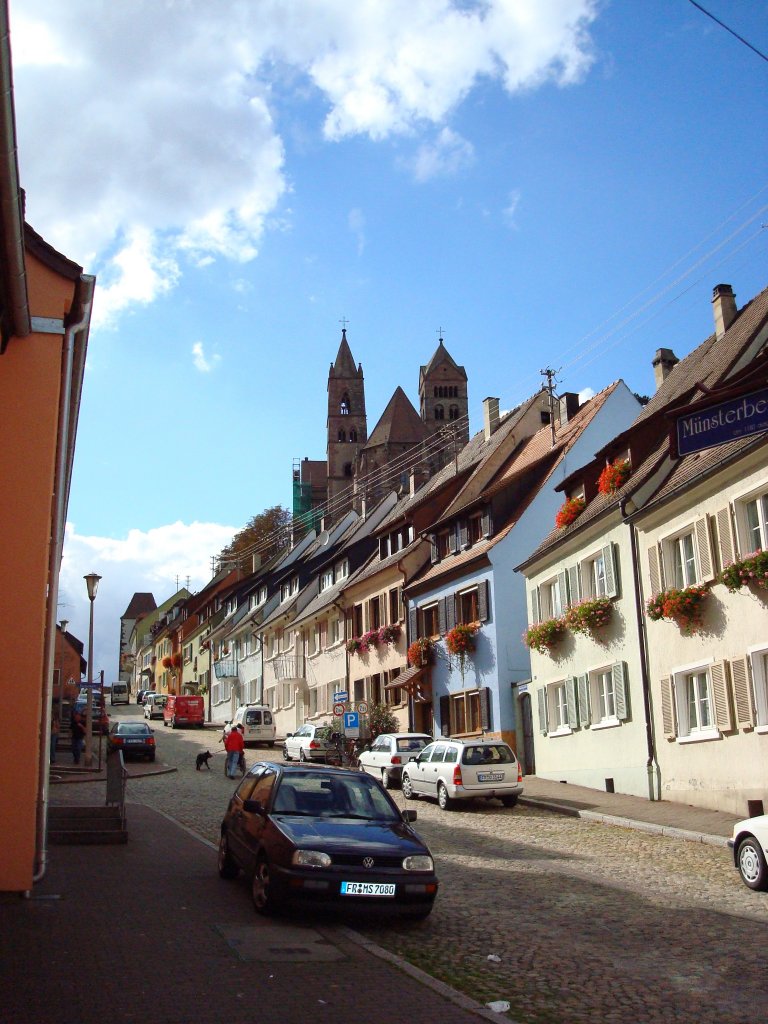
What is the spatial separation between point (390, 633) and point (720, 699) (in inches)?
827

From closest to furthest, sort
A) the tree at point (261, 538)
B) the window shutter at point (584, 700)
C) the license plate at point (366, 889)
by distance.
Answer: the license plate at point (366, 889) < the window shutter at point (584, 700) < the tree at point (261, 538)

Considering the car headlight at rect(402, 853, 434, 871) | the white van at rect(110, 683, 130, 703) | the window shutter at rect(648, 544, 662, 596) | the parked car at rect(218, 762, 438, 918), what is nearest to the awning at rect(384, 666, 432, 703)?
the window shutter at rect(648, 544, 662, 596)

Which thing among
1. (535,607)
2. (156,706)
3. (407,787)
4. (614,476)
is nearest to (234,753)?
(407,787)

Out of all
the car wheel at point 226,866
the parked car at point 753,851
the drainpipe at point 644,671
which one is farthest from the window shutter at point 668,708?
the car wheel at point 226,866

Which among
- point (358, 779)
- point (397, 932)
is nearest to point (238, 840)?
point (358, 779)

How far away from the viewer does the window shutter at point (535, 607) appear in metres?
29.2

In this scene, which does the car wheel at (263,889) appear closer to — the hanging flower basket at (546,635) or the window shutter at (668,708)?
the window shutter at (668,708)

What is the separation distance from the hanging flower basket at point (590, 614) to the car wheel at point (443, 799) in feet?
16.2

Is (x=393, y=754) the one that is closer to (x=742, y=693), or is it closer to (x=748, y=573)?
(x=742, y=693)

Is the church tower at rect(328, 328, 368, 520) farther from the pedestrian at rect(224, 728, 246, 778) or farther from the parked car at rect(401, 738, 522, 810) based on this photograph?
the parked car at rect(401, 738, 522, 810)

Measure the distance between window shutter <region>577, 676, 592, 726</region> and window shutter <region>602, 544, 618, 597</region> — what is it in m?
2.59

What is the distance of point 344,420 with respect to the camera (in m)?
128

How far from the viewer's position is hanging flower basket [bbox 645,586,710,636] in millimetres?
19953

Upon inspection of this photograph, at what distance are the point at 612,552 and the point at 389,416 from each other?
9390 centimetres
